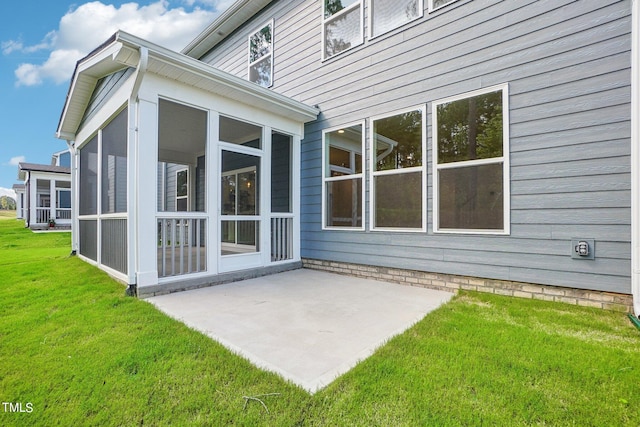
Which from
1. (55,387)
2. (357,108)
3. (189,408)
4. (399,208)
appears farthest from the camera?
(357,108)

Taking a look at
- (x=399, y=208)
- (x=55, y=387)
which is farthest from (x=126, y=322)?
(x=399, y=208)

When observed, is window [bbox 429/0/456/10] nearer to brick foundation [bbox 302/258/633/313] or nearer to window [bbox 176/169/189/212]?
brick foundation [bbox 302/258/633/313]

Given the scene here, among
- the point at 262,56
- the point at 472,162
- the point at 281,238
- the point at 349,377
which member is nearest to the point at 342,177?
the point at 281,238

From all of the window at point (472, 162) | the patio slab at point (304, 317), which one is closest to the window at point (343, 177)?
the patio slab at point (304, 317)

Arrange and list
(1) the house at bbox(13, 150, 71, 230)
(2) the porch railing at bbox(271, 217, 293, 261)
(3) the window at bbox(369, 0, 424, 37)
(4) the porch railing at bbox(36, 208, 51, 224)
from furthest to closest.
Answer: (4) the porch railing at bbox(36, 208, 51, 224) → (1) the house at bbox(13, 150, 71, 230) → (2) the porch railing at bbox(271, 217, 293, 261) → (3) the window at bbox(369, 0, 424, 37)

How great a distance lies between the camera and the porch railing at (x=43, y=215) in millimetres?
14367

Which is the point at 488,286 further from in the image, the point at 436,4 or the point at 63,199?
the point at 63,199

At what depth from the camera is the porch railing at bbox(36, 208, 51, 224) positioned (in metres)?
14.4

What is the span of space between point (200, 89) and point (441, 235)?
389 cm

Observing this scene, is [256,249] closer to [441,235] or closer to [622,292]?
[441,235]

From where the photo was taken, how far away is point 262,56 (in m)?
6.82

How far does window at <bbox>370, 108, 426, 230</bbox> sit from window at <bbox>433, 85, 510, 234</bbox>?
9.3 inches

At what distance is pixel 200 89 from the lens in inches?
161

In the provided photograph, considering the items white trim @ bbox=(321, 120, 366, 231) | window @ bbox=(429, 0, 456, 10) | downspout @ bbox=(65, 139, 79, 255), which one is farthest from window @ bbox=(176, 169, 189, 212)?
window @ bbox=(429, 0, 456, 10)
